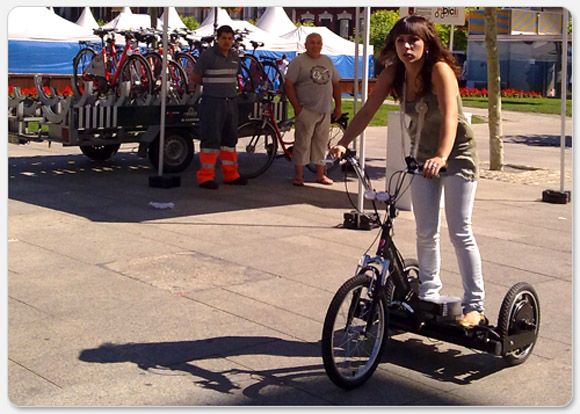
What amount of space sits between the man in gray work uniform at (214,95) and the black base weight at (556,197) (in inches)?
147

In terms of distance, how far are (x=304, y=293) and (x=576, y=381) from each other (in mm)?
2216

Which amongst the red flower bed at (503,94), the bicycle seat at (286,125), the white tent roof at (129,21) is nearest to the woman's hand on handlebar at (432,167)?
the bicycle seat at (286,125)

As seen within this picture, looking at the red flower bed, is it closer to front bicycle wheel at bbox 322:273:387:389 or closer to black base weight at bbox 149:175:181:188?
black base weight at bbox 149:175:181:188

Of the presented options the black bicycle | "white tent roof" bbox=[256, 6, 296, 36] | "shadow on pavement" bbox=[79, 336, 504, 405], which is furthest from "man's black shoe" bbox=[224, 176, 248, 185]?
"white tent roof" bbox=[256, 6, 296, 36]

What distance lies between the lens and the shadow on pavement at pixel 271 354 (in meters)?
5.40

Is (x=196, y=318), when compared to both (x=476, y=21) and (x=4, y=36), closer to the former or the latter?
(x=4, y=36)

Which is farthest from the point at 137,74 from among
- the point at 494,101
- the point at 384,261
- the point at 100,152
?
the point at 384,261

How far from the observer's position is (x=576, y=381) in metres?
5.62

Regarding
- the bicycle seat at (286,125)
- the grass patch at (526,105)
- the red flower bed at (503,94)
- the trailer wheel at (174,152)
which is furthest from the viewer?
the red flower bed at (503,94)

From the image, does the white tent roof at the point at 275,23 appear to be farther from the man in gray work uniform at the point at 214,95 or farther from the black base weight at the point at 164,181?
the black base weight at the point at 164,181

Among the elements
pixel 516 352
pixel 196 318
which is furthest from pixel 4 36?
pixel 516 352

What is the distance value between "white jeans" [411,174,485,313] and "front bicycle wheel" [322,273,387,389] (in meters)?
0.48

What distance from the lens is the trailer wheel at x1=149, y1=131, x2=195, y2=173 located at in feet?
42.6

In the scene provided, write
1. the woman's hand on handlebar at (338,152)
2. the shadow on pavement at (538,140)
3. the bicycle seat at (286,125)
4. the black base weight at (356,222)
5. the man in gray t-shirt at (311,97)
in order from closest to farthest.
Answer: the woman's hand on handlebar at (338,152)
the black base weight at (356,222)
the man in gray t-shirt at (311,97)
the bicycle seat at (286,125)
the shadow on pavement at (538,140)
